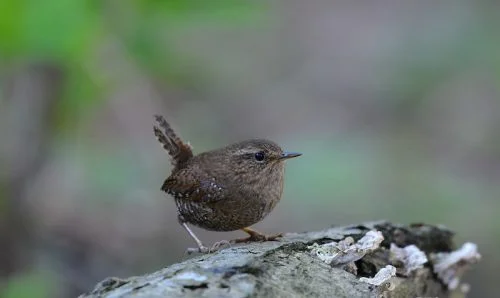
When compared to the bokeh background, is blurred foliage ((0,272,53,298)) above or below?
below

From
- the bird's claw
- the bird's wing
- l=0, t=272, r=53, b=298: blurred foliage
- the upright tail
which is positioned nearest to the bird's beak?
the bird's wing

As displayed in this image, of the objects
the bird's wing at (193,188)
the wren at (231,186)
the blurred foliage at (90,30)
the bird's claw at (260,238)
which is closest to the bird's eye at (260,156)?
the wren at (231,186)

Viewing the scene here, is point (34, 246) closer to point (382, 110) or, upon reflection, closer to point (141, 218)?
point (141, 218)

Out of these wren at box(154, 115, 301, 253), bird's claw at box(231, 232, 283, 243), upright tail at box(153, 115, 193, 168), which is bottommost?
bird's claw at box(231, 232, 283, 243)

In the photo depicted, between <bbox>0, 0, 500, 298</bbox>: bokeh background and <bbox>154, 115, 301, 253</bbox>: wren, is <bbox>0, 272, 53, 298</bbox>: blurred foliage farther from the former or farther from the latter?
<bbox>154, 115, 301, 253</bbox>: wren

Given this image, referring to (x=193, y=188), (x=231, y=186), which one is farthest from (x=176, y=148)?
(x=231, y=186)

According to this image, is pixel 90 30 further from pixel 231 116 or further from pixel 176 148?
pixel 231 116

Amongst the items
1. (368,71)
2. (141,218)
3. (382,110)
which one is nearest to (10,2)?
(141,218)
